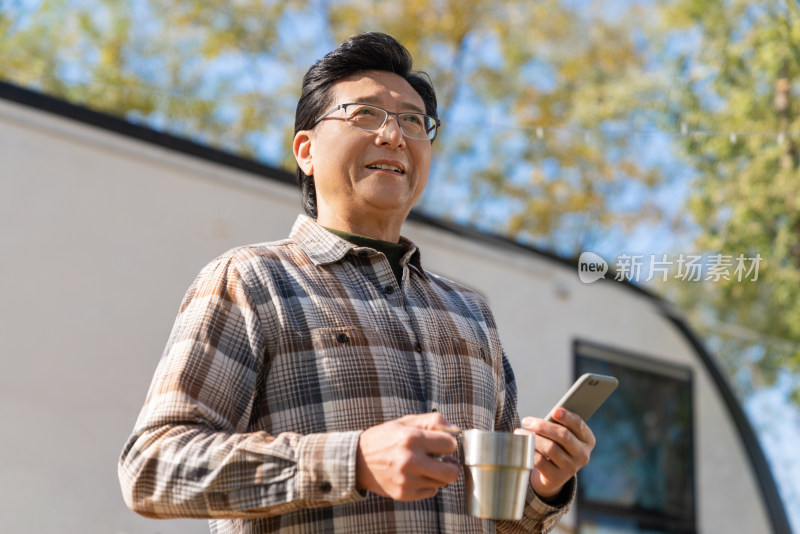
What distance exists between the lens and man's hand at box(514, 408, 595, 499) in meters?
1.21

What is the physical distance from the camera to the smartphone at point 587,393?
118cm

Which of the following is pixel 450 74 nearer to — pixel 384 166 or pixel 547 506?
pixel 384 166

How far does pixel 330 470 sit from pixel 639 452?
4.23 meters

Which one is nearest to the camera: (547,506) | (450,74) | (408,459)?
(408,459)

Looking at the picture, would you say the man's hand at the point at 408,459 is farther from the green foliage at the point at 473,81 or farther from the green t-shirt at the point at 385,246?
the green foliage at the point at 473,81

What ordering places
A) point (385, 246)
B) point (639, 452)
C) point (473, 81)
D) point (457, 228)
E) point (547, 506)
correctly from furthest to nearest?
point (473, 81), point (639, 452), point (457, 228), point (385, 246), point (547, 506)

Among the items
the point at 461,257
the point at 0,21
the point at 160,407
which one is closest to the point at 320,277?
the point at 160,407

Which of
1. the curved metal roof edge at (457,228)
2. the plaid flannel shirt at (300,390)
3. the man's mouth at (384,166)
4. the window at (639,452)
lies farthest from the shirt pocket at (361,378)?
the window at (639,452)

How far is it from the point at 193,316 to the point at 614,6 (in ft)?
38.9

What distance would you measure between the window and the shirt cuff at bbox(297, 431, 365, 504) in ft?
12.4

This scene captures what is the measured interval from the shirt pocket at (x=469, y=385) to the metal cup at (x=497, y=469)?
0.83 feet

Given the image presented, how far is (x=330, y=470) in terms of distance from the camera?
1.03m

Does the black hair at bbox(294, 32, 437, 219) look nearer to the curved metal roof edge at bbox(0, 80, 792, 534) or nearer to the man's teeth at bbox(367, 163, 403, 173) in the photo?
the man's teeth at bbox(367, 163, 403, 173)

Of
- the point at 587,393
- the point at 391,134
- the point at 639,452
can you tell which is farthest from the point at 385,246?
the point at 639,452
